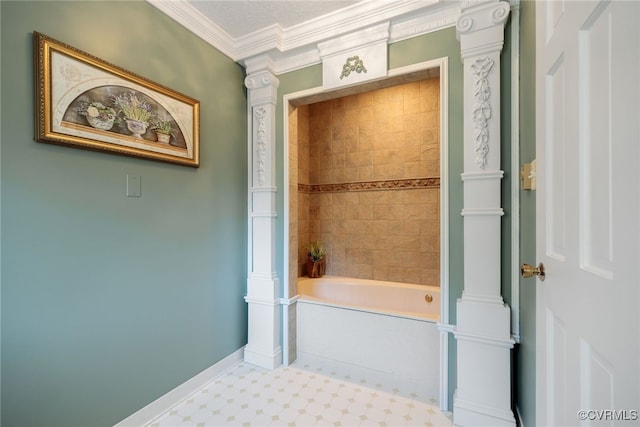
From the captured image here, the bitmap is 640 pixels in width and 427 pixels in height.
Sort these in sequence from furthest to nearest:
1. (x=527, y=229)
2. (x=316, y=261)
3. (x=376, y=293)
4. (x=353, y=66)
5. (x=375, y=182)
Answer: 1. (x=316, y=261)
2. (x=375, y=182)
3. (x=376, y=293)
4. (x=353, y=66)
5. (x=527, y=229)

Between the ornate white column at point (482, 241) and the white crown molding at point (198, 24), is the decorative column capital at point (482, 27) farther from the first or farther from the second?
the white crown molding at point (198, 24)

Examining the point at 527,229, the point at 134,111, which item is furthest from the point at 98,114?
the point at 527,229

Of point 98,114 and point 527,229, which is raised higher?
point 98,114

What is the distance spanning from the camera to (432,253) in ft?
9.13

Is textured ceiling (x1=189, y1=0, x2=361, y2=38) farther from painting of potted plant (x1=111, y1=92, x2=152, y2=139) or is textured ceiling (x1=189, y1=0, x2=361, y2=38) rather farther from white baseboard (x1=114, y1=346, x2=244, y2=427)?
white baseboard (x1=114, y1=346, x2=244, y2=427)

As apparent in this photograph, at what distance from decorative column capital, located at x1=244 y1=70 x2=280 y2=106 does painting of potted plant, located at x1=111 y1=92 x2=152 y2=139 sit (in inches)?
32.3

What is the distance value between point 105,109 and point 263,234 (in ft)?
3.97

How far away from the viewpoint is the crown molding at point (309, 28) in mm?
1646

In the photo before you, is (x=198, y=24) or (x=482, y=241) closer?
(x=482, y=241)

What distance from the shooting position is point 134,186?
151 cm

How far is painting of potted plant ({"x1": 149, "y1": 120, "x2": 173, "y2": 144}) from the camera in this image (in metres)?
1.60

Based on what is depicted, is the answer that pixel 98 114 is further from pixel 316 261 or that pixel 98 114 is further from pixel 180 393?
pixel 316 261
